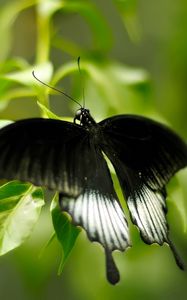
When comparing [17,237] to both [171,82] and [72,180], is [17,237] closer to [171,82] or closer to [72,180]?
[72,180]

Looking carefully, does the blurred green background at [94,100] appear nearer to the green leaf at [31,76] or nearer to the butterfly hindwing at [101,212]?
the green leaf at [31,76]

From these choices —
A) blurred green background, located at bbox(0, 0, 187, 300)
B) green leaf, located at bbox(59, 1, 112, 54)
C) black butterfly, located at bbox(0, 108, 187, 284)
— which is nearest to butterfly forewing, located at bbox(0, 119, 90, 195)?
black butterfly, located at bbox(0, 108, 187, 284)

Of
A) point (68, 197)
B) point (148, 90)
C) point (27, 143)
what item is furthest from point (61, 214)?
point (148, 90)

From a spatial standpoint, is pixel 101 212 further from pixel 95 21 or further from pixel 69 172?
pixel 95 21

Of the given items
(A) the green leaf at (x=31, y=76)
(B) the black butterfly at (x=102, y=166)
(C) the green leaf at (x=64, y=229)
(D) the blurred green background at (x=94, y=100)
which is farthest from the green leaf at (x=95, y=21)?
(C) the green leaf at (x=64, y=229)

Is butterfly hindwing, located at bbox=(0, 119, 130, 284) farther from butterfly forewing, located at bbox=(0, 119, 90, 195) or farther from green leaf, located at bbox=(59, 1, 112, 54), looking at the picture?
green leaf, located at bbox=(59, 1, 112, 54)

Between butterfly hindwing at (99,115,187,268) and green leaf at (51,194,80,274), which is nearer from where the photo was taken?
green leaf at (51,194,80,274)
